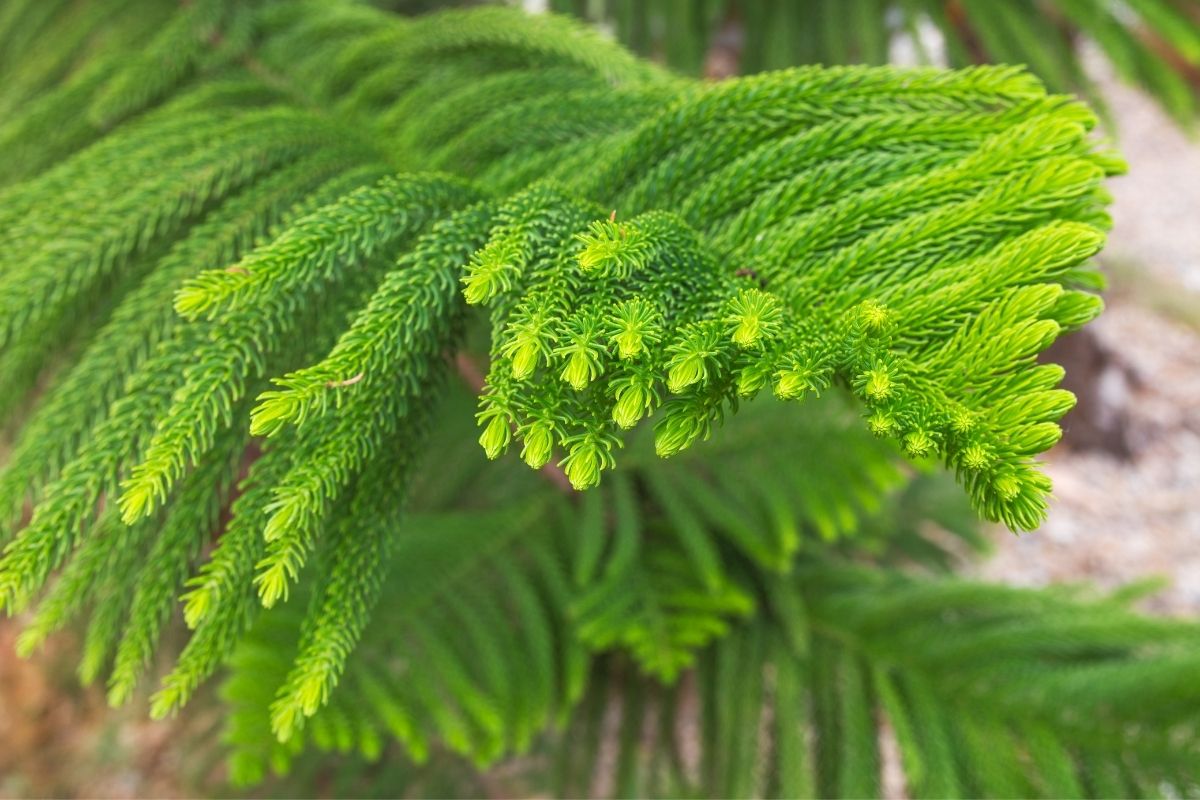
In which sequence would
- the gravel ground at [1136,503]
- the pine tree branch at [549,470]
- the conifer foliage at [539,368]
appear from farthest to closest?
the gravel ground at [1136,503], the pine tree branch at [549,470], the conifer foliage at [539,368]

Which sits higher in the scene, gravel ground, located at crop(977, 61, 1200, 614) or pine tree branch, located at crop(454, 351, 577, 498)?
pine tree branch, located at crop(454, 351, 577, 498)

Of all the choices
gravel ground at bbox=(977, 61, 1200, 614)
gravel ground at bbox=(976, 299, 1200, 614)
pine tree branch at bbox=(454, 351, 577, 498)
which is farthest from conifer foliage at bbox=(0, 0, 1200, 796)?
gravel ground at bbox=(976, 299, 1200, 614)

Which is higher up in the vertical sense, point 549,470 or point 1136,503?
point 549,470

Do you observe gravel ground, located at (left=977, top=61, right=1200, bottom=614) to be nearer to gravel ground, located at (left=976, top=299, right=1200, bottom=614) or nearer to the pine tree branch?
gravel ground, located at (left=976, top=299, right=1200, bottom=614)

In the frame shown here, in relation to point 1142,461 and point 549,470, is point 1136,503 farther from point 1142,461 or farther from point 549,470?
point 549,470

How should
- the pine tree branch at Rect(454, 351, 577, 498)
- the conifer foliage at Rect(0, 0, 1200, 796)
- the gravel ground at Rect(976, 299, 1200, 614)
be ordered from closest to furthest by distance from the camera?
the conifer foliage at Rect(0, 0, 1200, 796) → the pine tree branch at Rect(454, 351, 577, 498) → the gravel ground at Rect(976, 299, 1200, 614)

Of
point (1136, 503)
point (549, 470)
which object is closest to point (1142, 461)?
point (1136, 503)

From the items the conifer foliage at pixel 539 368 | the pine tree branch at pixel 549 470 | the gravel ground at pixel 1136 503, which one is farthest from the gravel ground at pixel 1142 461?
the pine tree branch at pixel 549 470

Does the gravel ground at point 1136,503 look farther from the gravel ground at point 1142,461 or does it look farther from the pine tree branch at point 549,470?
the pine tree branch at point 549,470

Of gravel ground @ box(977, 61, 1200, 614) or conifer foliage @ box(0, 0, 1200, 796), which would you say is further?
gravel ground @ box(977, 61, 1200, 614)

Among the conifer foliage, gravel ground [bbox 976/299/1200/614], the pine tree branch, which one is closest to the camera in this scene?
the conifer foliage
